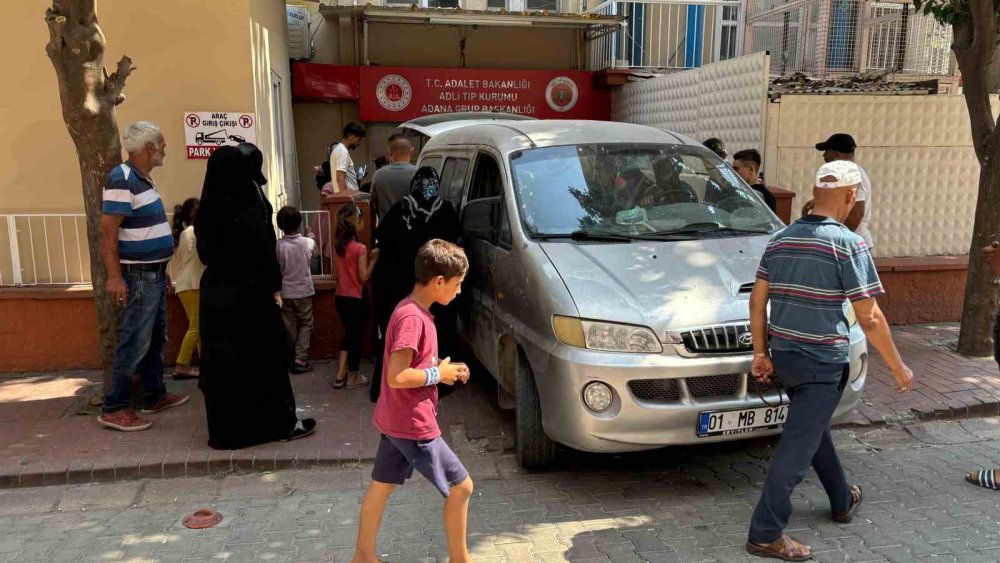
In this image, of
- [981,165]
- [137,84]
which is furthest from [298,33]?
[981,165]

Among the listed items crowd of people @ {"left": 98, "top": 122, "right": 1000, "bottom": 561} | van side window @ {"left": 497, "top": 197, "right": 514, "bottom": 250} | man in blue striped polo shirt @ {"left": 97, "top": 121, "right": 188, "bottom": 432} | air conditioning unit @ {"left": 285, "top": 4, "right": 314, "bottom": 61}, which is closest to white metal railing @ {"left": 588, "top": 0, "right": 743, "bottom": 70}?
air conditioning unit @ {"left": 285, "top": 4, "right": 314, "bottom": 61}

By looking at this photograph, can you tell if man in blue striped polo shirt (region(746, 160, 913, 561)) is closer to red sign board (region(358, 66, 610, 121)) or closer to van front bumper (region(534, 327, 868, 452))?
van front bumper (region(534, 327, 868, 452))

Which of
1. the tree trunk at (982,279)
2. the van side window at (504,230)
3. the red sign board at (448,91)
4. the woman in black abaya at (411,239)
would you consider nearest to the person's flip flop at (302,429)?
the woman in black abaya at (411,239)

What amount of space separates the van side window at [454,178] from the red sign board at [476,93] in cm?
619

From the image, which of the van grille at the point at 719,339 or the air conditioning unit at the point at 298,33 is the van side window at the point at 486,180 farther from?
the air conditioning unit at the point at 298,33

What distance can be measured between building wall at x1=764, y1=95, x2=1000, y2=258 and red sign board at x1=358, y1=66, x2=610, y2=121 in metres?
5.48

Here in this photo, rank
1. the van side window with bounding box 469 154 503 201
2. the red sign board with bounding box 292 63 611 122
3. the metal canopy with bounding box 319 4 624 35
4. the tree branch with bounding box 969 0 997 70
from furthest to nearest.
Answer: the red sign board with bounding box 292 63 611 122 < the metal canopy with bounding box 319 4 624 35 < the tree branch with bounding box 969 0 997 70 < the van side window with bounding box 469 154 503 201

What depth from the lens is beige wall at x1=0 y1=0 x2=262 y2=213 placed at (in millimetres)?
6754

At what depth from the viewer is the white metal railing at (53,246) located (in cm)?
645

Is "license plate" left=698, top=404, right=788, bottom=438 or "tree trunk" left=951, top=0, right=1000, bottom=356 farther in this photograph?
"tree trunk" left=951, top=0, right=1000, bottom=356

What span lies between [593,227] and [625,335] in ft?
3.22

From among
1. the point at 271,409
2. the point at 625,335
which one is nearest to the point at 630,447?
the point at 625,335

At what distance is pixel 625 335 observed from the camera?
151 inches

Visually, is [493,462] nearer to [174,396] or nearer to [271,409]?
[271,409]
